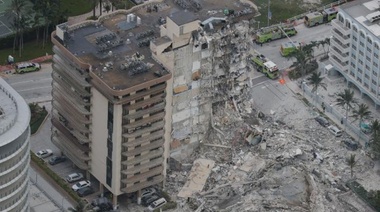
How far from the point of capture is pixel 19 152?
188250 millimetres

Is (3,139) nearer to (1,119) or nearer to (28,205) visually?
(1,119)

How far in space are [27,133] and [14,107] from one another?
464 cm

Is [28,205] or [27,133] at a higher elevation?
[27,133]

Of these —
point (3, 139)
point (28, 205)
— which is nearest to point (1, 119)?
point (3, 139)

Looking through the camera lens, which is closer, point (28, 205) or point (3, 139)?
point (3, 139)

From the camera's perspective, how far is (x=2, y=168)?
18725 cm

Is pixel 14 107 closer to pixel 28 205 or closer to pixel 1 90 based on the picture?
pixel 1 90

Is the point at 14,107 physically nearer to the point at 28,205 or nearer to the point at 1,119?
the point at 1,119

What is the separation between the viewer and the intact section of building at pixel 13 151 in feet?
609

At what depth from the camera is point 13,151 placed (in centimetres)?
18688

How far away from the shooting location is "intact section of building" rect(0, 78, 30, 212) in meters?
186

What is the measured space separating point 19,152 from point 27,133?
3063 millimetres

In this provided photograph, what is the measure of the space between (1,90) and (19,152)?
11.3 metres

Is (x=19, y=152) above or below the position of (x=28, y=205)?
above
